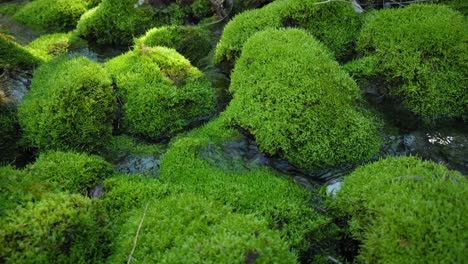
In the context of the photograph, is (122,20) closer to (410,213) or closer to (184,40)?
(184,40)

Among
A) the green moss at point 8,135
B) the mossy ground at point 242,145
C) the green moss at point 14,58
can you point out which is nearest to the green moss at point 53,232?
the mossy ground at point 242,145

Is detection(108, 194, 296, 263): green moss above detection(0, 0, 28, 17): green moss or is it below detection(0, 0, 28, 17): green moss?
below

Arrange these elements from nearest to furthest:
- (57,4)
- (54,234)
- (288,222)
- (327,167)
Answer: (54,234), (288,222), (327,167), (57,4)

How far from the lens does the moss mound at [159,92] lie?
17.2ft

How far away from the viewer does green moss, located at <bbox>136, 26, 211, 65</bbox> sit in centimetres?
670

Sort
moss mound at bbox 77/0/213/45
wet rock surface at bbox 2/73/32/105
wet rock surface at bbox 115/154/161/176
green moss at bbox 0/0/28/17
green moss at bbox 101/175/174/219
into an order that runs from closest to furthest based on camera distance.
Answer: green moss at bbox 101/175/174/219 → wet rock surface at bbox 115/154/161/176 → wet rock surface at bbox 2/73/32/105 → moss mound at bbox 77/0/213/45 → green moss at bbox 0/0/28/17

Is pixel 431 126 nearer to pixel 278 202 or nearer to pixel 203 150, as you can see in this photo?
pixel 278 202

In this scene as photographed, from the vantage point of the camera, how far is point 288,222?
3.65 meters

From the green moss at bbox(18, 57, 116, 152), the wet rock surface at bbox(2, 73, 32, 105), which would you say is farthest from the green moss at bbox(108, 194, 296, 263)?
the wet rock surface at bbox(2, 73, 32, 105)

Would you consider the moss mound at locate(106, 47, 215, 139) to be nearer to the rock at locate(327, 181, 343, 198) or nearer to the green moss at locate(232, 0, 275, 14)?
the rock at locate(327, 181, 343, 198)

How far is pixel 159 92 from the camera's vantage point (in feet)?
17.4

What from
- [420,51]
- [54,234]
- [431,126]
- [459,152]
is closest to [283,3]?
[420,51]

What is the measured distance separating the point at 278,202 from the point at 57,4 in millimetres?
6947

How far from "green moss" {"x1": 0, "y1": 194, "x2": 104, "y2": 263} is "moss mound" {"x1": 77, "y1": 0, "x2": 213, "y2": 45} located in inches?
193
